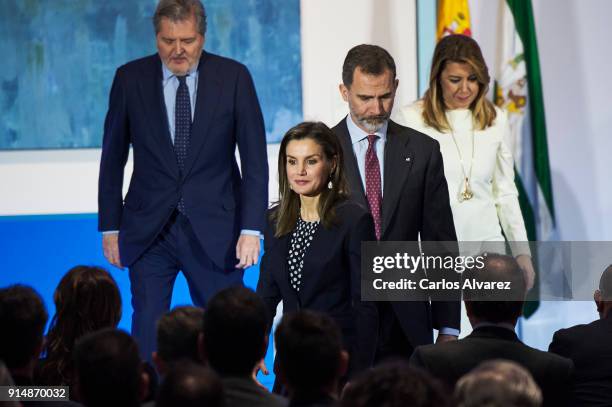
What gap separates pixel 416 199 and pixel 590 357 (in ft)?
3.16

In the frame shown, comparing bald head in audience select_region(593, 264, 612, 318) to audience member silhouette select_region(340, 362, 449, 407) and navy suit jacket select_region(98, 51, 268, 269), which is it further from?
audience member silhouette select_region(340, 362, 449, 407)

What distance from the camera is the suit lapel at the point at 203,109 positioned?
4938 mm

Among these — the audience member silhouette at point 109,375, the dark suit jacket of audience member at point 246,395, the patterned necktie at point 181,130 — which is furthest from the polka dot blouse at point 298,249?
the audience member silhouette at point 109,375

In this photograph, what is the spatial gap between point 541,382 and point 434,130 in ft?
6.16

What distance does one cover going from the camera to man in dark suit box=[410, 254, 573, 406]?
363 centimetres

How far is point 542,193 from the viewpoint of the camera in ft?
22.7

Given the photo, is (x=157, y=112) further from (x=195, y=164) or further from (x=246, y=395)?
(x=246, y=395)

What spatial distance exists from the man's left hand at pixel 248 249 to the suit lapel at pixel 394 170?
646 mm

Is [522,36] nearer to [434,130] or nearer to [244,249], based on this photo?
[434,130]

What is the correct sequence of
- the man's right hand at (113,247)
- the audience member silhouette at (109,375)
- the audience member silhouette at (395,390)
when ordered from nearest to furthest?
the audience member silhouette at (395,390), the audience member silhouette at (109,375), the man's right hand at (113,247)

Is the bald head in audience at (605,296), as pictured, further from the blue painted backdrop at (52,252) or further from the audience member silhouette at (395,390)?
the blue painted backdrop at (52,252)

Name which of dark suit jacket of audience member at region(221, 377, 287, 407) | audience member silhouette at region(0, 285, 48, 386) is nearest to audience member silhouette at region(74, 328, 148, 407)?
dark suit jacket of audience member at region(221, 377, 287, 407)

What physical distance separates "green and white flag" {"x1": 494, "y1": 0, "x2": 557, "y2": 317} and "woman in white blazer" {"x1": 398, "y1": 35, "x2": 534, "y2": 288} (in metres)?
1.49

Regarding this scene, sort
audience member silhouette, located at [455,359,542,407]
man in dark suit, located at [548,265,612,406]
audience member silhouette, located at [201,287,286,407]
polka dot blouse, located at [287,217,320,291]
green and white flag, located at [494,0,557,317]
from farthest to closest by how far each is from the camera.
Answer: green and white flag, located at [494,0,557,317]
polka dot blouse, located at [287,217,320,291]
man in dark suit, located at [548,265,612,406]
audience member silhouette, located at [201,287,286,407]
audience member silhouette, located at [455,359,542,407]
